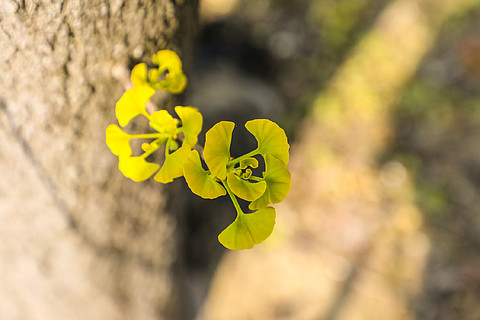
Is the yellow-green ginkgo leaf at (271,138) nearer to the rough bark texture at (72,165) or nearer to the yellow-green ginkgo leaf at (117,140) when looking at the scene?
the yellow-green ginkgo leaf at (117,140)

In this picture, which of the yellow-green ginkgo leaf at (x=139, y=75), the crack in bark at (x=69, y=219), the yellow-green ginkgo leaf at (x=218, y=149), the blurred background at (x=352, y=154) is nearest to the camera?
the yellow-green ginkgo leaf at (x=218, y=149)

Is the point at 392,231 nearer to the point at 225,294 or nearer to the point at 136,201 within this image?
Answer: the point at 225,294

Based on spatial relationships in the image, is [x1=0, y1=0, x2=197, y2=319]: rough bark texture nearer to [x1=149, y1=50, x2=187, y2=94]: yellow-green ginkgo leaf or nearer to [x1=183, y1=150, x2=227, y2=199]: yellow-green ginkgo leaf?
[x1=149, y1=50, x2=187, y2=94]: yellow-green ginkgo leaf

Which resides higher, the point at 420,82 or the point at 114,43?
the point at 420,82

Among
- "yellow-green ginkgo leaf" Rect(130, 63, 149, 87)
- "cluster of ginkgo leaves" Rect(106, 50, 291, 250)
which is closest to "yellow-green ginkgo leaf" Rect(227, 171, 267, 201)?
"cluster of ginkgo leaves" Rect(106, 50, 291, 250)

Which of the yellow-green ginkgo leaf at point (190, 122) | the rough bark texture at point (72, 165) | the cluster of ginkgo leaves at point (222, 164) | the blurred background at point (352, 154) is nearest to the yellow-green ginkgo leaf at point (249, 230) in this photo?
the cluster of ginkgo leaves at point (222, 164)

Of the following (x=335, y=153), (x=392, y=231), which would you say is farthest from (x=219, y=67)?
(x=392, y=231)
